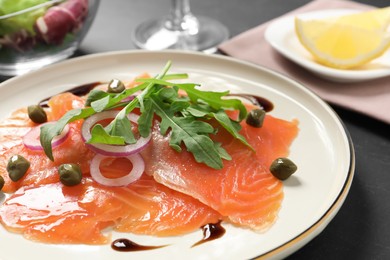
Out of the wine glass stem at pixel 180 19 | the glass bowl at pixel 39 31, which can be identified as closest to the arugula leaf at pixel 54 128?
the glass bowl at pixel 39 31

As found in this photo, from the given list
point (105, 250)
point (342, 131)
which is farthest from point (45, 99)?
point (342, 131)

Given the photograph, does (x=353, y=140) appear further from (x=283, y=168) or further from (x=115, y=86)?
(x=115, y=86)

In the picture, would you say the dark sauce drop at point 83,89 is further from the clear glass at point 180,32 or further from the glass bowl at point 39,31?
the clear glass at point 180,32

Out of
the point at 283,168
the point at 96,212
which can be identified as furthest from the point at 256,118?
the point at 96,212

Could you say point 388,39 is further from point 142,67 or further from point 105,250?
point 105,250

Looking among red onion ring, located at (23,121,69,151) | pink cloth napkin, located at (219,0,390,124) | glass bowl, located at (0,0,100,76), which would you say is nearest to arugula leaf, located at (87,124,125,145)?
red onion ring, located at (23,121,69,151)

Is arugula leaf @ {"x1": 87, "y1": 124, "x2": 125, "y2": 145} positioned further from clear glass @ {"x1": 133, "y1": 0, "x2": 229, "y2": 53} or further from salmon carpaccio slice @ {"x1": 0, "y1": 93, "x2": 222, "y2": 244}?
clear glass @ {"x1": 133, "y1": 0, "x2": 229, "y2": 53}
